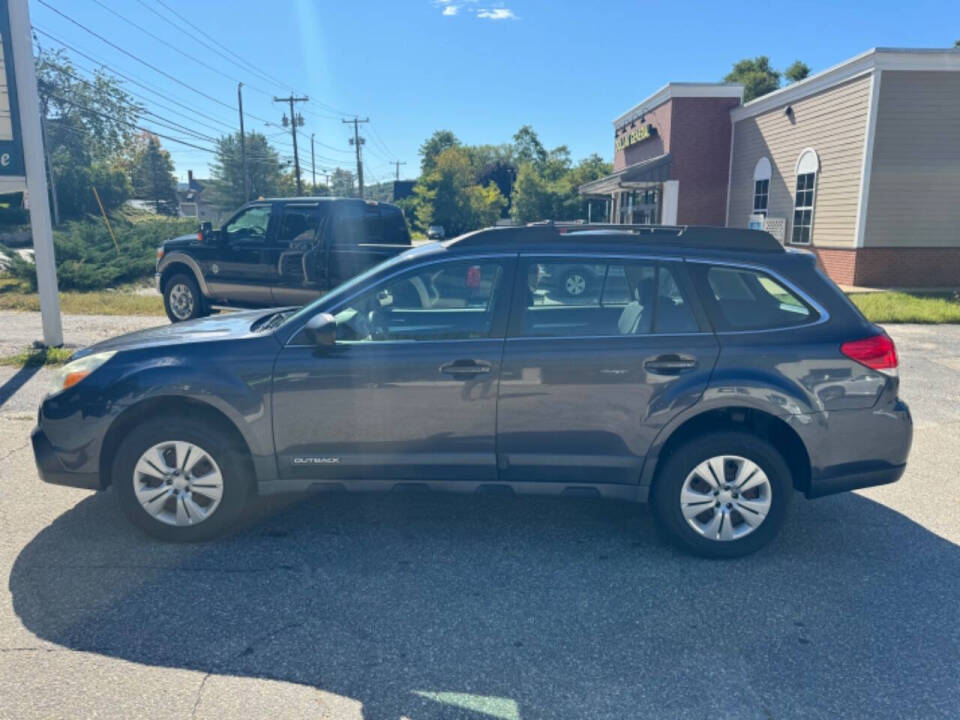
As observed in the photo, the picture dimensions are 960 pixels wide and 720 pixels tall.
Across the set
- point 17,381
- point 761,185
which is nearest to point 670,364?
point 17,381

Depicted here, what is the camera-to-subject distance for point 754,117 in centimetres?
2431

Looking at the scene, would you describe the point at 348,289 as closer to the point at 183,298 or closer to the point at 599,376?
the point at 599,376

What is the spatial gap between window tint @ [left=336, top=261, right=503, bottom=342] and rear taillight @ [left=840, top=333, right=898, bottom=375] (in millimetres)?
1919

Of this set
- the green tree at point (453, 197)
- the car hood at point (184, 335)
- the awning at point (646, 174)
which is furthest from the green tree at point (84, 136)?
the car hood at point (184, 335)

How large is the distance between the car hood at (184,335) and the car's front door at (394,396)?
54 centimetres

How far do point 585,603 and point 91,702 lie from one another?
2.14 m

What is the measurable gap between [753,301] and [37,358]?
8.56m

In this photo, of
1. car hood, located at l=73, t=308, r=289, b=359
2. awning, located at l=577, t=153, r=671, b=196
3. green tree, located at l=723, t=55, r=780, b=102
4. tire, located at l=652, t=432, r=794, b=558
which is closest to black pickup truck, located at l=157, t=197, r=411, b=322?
car hood, located at l=73, t=308, r=289, b=359

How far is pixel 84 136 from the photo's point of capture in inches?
2657

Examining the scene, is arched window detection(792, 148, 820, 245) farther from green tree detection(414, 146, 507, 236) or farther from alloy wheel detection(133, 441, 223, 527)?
green tree detection(414, 146, 507, 236)

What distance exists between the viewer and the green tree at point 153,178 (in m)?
84.1

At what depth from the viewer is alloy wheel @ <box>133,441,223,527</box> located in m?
3.99

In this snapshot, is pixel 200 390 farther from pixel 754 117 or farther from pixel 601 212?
pixel 601 212

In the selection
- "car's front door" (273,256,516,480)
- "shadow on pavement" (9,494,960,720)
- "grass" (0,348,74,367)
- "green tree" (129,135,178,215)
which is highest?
"green tree" (129,135,178,215)
